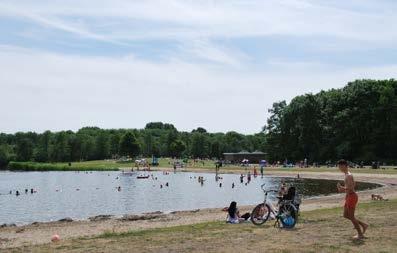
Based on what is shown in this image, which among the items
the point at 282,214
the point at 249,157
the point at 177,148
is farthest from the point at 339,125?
the point at 282,214

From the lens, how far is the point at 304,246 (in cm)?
1314

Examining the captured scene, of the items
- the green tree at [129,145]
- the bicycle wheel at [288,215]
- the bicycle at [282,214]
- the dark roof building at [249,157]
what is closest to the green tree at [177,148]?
the green tree at [129,145]

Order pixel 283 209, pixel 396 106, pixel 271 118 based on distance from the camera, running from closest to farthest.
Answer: pixel 283 209 < pixel 396 106 < pixel 271 118

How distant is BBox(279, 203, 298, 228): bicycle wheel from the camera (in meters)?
17.5

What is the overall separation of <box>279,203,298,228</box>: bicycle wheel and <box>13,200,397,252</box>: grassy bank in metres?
0.28

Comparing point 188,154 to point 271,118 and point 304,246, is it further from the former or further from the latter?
point 304,246

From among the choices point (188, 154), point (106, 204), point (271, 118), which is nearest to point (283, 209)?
point (106, 204)

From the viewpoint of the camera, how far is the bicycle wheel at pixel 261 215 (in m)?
19.0

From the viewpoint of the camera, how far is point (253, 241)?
14.3 meters

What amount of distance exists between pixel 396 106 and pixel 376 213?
82.7m

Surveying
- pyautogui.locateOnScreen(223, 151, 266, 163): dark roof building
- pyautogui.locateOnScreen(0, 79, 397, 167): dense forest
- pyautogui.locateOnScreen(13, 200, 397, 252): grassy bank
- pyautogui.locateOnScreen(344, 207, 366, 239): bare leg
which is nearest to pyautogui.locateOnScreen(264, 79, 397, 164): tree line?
pyautogui.locateOnScreen(0, 79, 397, 167): dense forest

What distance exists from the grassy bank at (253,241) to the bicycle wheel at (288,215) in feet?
0.93

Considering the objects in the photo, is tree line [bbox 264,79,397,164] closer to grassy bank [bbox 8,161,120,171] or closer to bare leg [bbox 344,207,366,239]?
grassy bank [bbox 8,161,120,171]

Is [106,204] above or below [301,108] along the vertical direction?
below
